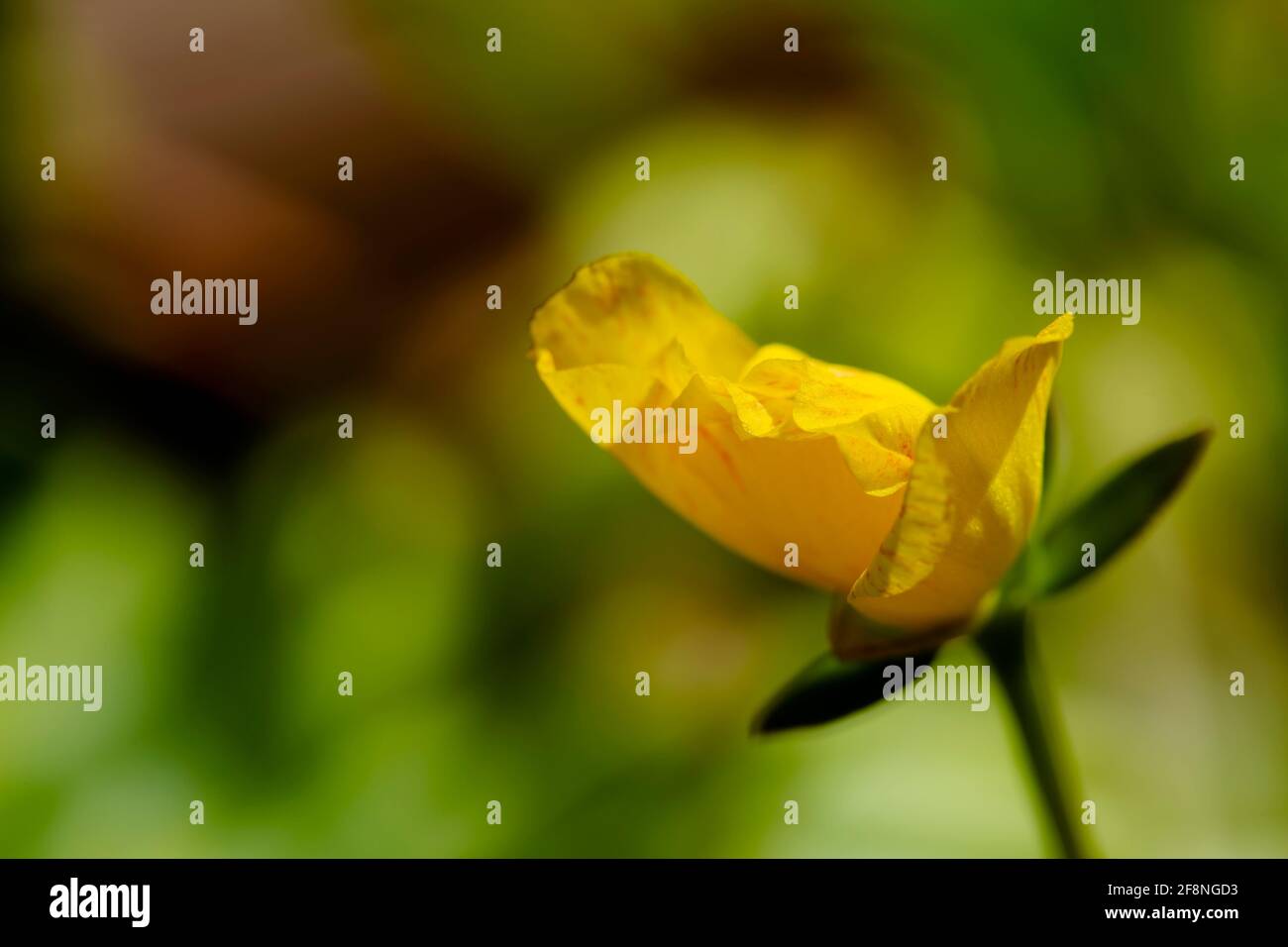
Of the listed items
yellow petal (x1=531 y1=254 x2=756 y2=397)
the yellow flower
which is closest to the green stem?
the yellow flower

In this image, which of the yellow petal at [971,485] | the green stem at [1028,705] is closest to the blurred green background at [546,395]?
the green stem at [1028,705]

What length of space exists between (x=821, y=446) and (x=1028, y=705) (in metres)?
0.18

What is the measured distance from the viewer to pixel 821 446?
17.4 inches

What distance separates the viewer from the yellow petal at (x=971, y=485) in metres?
0.42

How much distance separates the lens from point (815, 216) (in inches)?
39.0

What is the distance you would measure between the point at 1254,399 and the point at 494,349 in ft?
2.03

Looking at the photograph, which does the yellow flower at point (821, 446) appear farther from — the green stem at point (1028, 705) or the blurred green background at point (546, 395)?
the blurred green background at point (546, 395)

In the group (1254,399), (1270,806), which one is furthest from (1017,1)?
(1270,806)

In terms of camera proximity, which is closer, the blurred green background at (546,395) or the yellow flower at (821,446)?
the yellow flower at (821,446)

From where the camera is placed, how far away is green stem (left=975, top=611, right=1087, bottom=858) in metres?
0.52

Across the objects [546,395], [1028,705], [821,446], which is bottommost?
[1028,705]

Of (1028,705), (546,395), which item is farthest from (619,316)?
(546,395)

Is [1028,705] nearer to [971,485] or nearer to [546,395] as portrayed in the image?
[971,485]

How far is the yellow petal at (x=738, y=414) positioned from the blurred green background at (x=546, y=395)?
38cm
